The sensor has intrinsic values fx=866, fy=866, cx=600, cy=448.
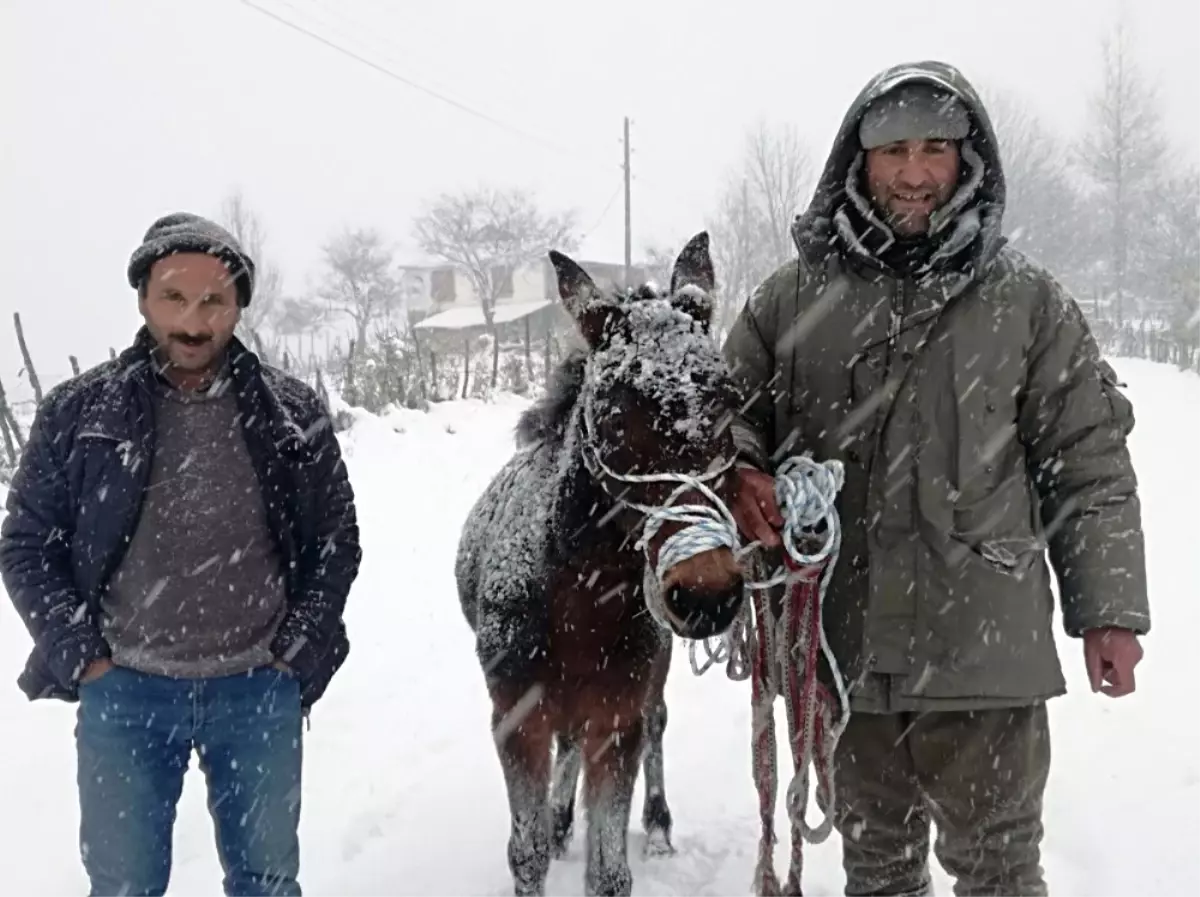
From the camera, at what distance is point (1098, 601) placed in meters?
2.08

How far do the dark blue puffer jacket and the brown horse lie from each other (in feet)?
1.94

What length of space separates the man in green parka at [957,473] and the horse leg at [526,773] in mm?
1040

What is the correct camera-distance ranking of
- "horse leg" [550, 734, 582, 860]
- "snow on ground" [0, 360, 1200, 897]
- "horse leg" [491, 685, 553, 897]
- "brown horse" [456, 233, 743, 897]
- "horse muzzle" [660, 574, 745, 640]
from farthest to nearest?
"horse leg" [550, 734, 582, 860], "snow on ground" [0, 360, 1200, 897], "horse leg" [491, 685, 553, 897], "brown horse" [456, 233, 743, 897], "horse muzzle" [660, 574, 745, 640]

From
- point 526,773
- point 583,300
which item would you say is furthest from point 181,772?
point 583,300

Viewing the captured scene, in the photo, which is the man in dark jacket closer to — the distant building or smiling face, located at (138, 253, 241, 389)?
smiling face, located at (138, 253, 241, 389)

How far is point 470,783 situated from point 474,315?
1857 inches

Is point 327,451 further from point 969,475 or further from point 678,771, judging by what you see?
point 678,771

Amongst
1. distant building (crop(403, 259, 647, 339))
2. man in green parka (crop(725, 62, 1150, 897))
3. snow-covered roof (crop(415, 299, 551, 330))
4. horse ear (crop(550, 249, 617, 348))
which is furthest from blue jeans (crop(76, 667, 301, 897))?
snow-covered roof (crop(415, 299, 551, 330))

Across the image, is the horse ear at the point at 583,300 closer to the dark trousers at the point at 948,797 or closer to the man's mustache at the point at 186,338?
the man's mustache at the point at 186,338


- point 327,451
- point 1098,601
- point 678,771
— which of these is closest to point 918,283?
point 1098,601

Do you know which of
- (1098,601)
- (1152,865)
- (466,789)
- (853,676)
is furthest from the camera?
(466,789)

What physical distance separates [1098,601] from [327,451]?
6.59 feet

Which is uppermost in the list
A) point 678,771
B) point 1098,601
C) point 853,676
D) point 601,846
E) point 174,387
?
point 174,387

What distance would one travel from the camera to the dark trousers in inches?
86.8
